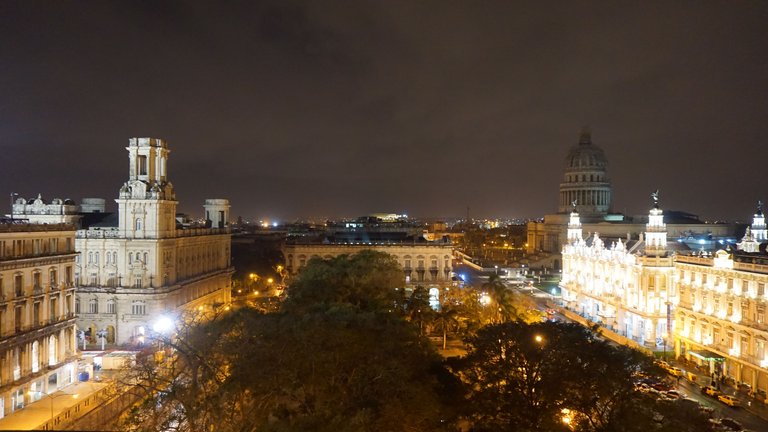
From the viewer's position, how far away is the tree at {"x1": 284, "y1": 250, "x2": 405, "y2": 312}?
57.6 metres

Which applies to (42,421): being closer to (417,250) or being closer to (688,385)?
(688,385)

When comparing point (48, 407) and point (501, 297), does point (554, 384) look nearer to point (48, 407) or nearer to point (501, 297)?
point (501, 297)

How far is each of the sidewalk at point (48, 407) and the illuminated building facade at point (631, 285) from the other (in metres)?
60.4

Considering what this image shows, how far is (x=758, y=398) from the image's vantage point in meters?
49.8

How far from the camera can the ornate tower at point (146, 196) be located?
6962cm

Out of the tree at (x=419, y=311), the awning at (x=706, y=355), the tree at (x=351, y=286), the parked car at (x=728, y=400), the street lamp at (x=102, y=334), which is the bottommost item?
the parked car at (x=728, y=400)

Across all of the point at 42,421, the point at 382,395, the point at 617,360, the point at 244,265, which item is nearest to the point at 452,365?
the point at 382,395

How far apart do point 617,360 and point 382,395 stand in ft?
44.9

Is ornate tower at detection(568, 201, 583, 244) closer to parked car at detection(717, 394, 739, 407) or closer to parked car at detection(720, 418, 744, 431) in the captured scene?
parked car at detection(717, 394, 739, 407)

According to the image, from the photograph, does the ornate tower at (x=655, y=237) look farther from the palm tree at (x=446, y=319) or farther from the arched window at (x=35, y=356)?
the arched window at (x=35, y=356)

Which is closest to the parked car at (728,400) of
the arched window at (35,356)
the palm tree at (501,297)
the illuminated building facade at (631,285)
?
the illuminated building facade at (631,285)

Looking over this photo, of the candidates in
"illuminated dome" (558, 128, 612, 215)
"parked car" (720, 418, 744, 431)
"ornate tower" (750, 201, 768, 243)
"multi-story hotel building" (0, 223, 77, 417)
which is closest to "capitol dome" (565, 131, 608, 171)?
"illuminated dome" (558, 128, 612, 215)

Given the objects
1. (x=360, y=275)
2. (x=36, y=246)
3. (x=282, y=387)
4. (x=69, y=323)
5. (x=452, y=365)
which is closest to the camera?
(x=282, y=387)

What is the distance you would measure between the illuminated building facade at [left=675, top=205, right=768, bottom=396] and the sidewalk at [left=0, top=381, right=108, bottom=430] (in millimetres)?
55928
